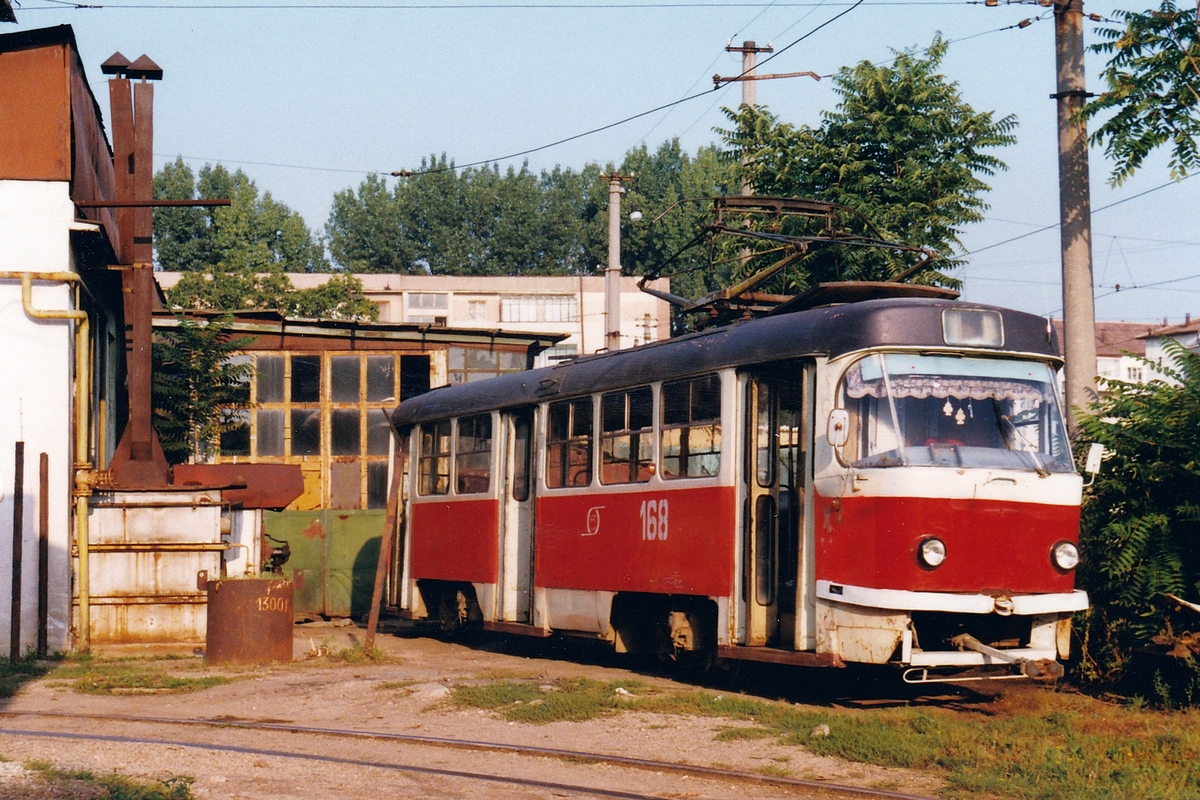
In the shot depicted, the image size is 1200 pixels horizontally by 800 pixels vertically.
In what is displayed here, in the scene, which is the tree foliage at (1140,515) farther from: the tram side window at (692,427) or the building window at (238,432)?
the building window at (238,432)

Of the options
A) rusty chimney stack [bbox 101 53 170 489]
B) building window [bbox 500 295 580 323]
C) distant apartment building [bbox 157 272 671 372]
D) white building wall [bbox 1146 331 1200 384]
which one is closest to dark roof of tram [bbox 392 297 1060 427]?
white building wall [bbox 1146 331 1200 384]

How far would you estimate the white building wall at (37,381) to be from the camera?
16.0m

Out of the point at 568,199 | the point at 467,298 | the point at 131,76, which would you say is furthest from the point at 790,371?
the point at 568,199

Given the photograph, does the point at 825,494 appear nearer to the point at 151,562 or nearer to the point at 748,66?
the point at 151,562

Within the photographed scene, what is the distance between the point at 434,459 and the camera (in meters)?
18.3

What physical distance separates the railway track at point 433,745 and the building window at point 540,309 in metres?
59.4

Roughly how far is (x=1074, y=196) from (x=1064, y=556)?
191 inches

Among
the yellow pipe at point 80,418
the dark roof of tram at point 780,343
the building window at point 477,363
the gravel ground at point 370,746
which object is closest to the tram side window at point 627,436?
the dark roof of tram at point 780,343

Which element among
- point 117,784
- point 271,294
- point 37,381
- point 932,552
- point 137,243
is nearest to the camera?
point 117,784

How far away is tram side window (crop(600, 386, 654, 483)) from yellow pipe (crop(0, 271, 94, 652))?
6.37 meters

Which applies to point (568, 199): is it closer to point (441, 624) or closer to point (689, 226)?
point (689, 226)

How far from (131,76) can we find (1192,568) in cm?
1497

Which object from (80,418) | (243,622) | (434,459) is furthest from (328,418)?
(243,622)

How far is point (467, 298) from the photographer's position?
71.0 m
